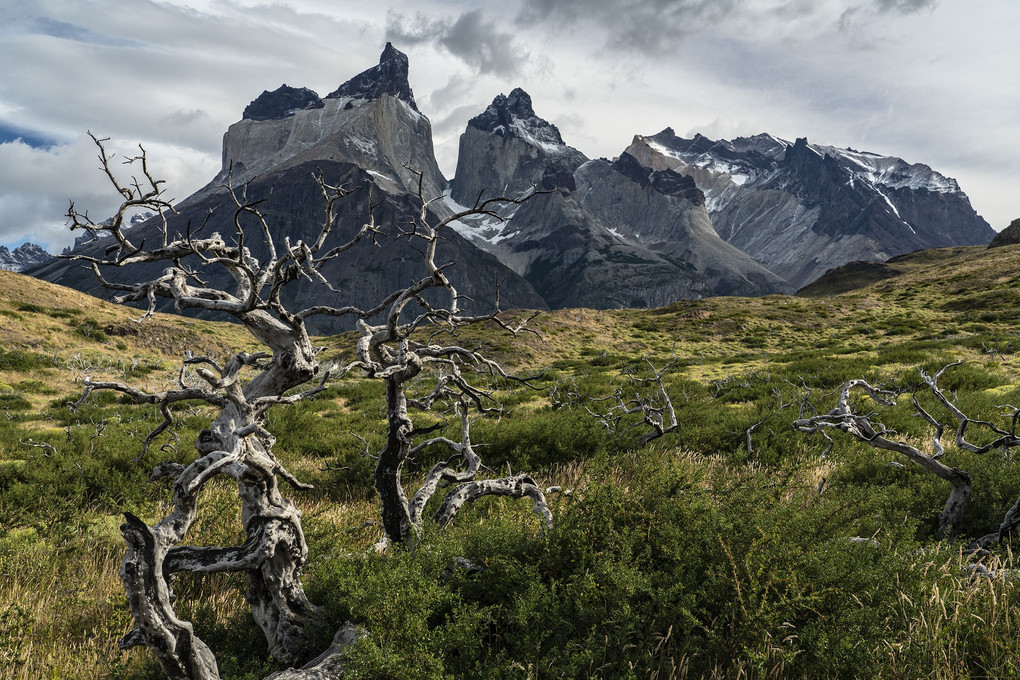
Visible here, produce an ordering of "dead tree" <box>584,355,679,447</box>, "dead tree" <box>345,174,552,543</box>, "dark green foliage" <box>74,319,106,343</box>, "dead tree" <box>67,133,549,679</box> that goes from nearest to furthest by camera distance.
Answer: "dead tree" <box>67,133,549,679</box> < "dead tree" <box>345,174,552,543</box> < "dead tree" <box>584,355,679,447</box> < "dark green foliage" <box>74,319,106,343</box>

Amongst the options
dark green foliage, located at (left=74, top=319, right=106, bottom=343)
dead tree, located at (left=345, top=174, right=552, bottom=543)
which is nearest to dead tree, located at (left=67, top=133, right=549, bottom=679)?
dead tree, located at (left=345, top=174, right=552, bottom=543)

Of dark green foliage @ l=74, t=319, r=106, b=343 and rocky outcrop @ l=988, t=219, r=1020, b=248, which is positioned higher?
rocky outcrop @ l=988, t=219, r=1020, b=248

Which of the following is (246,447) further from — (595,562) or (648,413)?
(648,413)

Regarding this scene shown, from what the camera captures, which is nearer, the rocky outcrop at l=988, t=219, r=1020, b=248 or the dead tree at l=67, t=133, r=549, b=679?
the dead tree at l=67, t=133, r=549, b=679

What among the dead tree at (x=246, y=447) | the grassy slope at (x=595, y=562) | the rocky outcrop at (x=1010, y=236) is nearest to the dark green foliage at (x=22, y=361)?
the grassy slope at (x=595, y=562)

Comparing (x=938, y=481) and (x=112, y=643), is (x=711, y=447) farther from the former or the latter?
(x=112, y=643)

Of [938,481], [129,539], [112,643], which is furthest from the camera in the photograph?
[938,481]

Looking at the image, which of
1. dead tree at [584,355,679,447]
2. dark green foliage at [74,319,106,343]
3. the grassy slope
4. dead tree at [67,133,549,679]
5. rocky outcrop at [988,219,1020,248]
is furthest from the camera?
rocky outcrop at [988,219,1020,248]

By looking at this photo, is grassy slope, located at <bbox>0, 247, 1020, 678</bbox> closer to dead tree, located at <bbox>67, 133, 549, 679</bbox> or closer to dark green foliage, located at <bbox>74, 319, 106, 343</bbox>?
dead tree, located at <bbox>67, 133, 549, 679</bbox>

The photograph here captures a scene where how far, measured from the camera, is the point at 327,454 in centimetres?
1099

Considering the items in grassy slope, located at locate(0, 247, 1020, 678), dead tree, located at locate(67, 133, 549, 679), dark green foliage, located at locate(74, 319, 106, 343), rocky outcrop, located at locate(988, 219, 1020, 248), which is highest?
rocky outcrop, located at locate(988, 219, 1020, 248)

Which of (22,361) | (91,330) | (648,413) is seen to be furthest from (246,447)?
(91,330)

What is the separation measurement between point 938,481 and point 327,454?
11028 mm

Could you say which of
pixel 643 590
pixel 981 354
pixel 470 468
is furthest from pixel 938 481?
pixel 981 354
